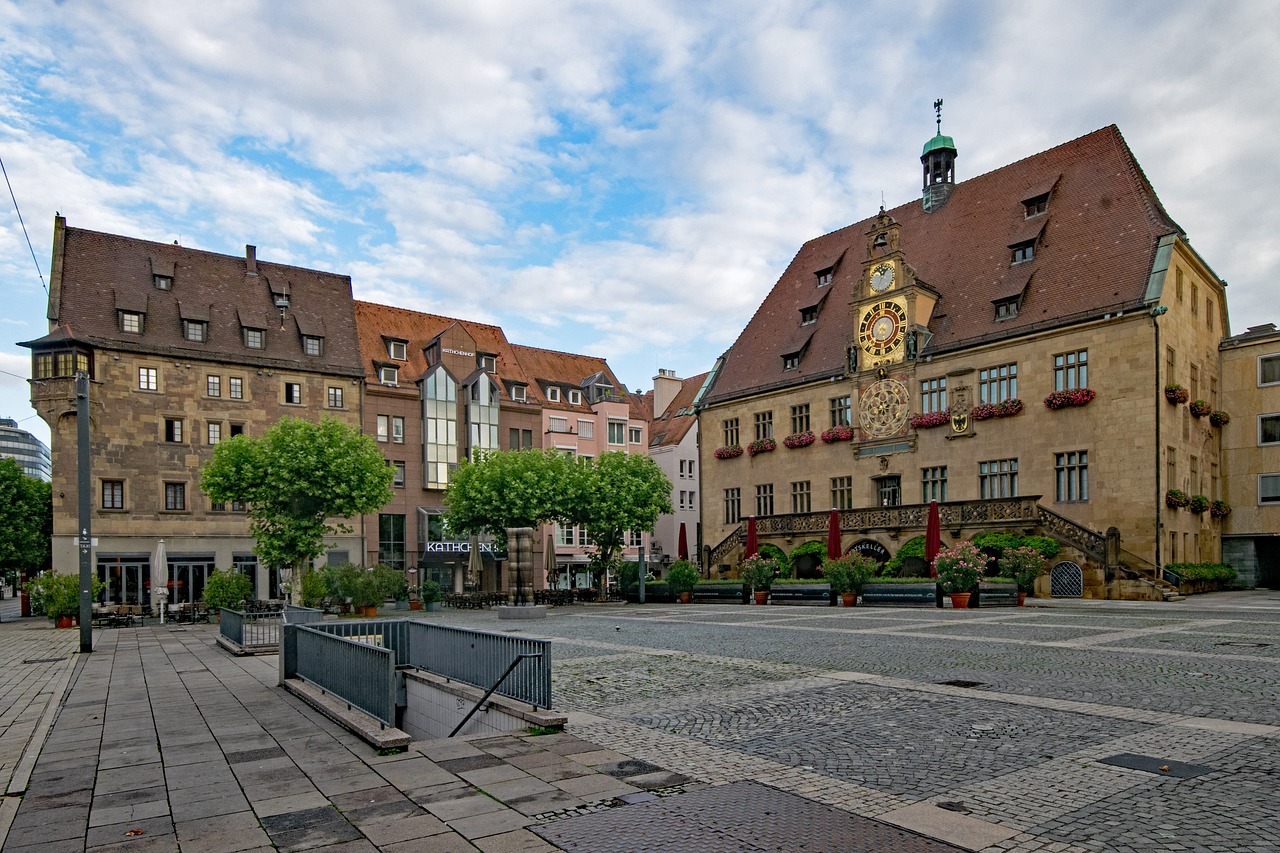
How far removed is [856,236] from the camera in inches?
1969

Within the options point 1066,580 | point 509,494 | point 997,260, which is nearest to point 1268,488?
point 1066,580

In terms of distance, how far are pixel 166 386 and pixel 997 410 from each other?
39763 mm

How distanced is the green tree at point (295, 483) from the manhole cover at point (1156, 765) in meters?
32.5

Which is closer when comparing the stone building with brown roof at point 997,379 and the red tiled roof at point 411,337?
the stone building with brown roof at point 997,379

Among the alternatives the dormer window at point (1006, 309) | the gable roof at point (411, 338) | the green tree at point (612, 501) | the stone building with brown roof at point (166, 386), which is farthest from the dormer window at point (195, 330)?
the dormer window at point (1006, 309)

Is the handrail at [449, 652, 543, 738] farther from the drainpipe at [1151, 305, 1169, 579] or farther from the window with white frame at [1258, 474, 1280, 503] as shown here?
the window with white frame at [1258, 474, 1280, 503]

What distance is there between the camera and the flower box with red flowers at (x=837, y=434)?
44.0 metres

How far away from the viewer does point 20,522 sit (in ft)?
170

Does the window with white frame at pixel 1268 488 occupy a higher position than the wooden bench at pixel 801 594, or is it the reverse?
the window with white frame at pixel 1268 488

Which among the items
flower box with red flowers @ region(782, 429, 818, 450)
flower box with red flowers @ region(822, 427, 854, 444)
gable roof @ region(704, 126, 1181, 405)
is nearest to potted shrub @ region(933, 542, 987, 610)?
gable roof @ region(704, 126, 1181, 405)

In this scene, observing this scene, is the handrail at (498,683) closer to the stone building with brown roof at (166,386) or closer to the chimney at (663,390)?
the stone building with brown roof at (166,386)

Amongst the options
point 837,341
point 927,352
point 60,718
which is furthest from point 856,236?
point 60,718

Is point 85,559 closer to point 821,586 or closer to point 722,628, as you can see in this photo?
point 722,628

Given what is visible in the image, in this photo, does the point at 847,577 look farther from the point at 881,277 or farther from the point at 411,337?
the point at 411,337
